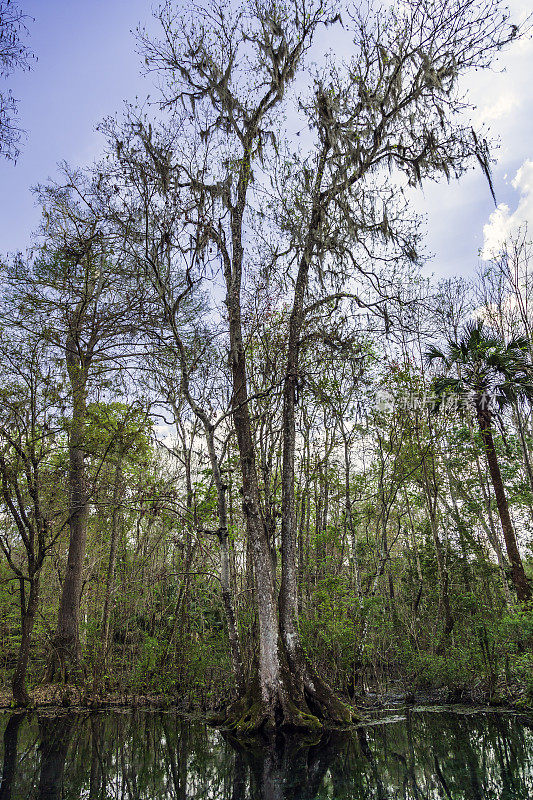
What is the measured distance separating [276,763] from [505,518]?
769cm

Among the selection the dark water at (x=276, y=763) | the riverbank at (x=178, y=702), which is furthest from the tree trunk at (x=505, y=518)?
the dark water at (x=276, y=763)

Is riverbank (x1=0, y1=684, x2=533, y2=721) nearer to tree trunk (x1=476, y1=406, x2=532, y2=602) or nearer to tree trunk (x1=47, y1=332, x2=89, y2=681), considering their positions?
tree trunk (x1=47, y1=332, x2=89, y2=681)

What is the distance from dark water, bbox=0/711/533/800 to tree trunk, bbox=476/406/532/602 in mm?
2982

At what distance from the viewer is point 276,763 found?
606cm

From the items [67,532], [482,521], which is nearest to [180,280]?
[67,532]

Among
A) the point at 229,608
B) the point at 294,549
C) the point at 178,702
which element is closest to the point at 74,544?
the point at 178,702

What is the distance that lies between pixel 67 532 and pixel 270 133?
12.4 metres

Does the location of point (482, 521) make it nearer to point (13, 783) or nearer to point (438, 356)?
point (438, 356)

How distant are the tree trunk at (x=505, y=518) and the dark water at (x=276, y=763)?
2.98 metres

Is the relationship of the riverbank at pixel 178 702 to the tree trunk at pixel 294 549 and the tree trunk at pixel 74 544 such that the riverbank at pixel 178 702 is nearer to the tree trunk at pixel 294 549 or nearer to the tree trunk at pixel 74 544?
the tree trunk at pixel 74 544

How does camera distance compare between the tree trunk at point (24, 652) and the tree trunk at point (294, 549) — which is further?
the tree trunk at point (24, 652)

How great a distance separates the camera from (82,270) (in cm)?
1275

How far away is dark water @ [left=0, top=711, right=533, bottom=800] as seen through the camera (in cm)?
484

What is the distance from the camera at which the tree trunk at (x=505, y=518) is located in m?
11.0
